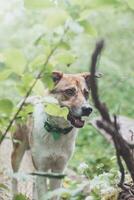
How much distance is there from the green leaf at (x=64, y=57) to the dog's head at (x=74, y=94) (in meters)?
2.46

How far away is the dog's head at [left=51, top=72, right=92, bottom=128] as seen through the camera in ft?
14.8

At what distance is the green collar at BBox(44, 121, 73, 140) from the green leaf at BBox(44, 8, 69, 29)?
111 inches

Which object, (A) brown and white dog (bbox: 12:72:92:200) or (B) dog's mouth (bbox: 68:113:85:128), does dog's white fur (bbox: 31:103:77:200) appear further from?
(B) dog's mouth (bbox: 68:113:85:128)

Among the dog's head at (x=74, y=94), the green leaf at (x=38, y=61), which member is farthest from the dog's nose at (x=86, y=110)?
the green leaf at (x=38, y=61)

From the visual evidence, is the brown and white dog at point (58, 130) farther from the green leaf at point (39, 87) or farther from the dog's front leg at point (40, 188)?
the green leaf at point (39, 87)

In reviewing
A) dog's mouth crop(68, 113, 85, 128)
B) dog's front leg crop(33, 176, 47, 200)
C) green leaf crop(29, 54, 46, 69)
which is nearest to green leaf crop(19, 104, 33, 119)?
green leaf crop(29, 54, 46, 69)

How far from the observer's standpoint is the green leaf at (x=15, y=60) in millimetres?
1896

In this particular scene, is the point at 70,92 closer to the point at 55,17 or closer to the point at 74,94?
the point at 74,94

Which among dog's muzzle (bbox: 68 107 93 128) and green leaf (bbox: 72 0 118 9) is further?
dog's muzzle (bbox: 68 107 93 128)

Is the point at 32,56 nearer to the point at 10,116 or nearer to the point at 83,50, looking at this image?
the point at 10,116

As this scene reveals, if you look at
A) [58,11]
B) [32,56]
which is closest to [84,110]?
[32,56]

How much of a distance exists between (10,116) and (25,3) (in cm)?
46

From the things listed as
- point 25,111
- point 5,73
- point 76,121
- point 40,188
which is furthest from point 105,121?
point 40,188

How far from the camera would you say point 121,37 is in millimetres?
14352
